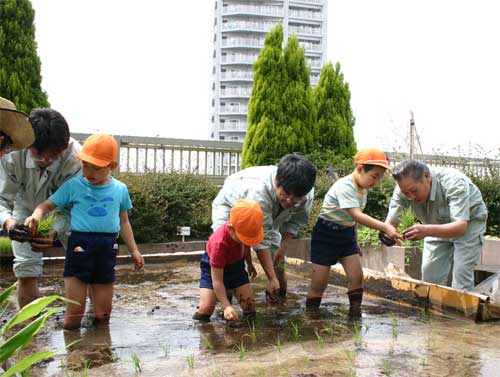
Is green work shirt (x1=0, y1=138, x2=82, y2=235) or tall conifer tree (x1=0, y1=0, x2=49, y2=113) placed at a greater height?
tall conifer tree (x1=0, y1=0, x2=49, y2=113)

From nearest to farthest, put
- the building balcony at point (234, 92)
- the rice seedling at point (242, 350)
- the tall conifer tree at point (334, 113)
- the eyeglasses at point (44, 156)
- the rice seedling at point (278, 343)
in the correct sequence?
the rice seedling at point (242, 350)
the rice seedling at point (278, 343)
the eyeglasses at point (44, 156)
the tall conifer tree at point (334, 113)
the building balcony at point (234, 92)

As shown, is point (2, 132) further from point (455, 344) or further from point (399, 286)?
point (399, 286)

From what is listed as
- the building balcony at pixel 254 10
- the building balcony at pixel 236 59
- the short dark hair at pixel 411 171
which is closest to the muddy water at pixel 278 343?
the short dark hair at pixel 411 171

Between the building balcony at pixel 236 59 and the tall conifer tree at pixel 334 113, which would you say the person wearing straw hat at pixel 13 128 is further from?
the building balcony at pixel 236 59

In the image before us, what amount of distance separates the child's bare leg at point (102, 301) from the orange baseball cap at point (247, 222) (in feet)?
3.54

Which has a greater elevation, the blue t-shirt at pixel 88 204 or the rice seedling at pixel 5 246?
the blue t-shirt at pixel 88 204

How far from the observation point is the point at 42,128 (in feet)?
13.1

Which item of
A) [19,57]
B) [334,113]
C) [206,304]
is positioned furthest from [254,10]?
[206,304]

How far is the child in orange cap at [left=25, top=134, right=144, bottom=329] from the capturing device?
13.1 feet

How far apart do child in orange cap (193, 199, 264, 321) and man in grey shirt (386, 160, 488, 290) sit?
54.5 inches

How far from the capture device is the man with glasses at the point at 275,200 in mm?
4391

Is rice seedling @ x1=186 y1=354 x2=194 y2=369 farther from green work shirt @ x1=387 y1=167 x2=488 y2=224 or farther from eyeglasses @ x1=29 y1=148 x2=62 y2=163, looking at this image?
green work shirt @ x1=387 y1=167 x2=488 y2=224

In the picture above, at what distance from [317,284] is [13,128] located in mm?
3337

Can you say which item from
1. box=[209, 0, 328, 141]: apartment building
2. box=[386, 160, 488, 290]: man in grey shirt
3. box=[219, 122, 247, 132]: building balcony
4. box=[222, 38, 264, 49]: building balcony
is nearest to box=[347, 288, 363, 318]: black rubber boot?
box=[386, 160, 488, 290]: man in grey shirt
